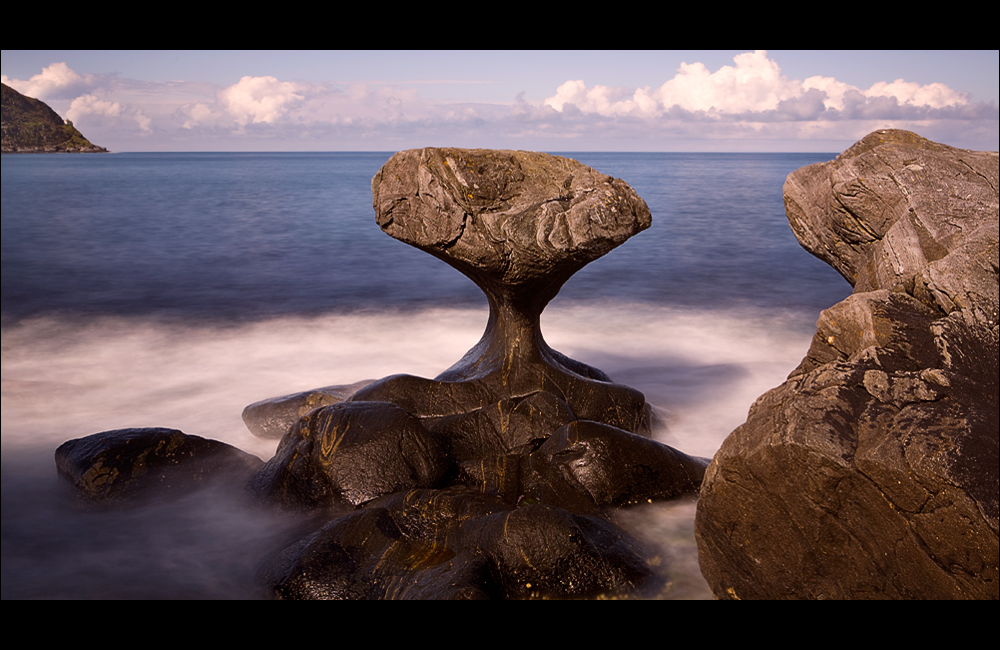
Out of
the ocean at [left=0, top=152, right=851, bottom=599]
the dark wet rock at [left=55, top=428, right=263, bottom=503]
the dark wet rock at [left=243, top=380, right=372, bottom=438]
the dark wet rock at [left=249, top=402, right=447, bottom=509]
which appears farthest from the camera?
the dark wet rock at [left=243, top=380, right=372, bottom=438]

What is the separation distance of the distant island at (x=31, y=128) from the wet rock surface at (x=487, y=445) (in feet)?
9.03

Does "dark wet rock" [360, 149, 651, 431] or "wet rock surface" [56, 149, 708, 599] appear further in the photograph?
"dark wet rock" [360, 149, 651, 431]

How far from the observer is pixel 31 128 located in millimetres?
6945

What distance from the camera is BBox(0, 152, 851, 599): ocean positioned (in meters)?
4.33

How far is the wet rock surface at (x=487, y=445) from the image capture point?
366 cm

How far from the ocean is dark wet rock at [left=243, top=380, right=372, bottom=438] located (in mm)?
110

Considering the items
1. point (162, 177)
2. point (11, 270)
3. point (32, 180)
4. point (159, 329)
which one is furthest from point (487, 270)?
point (162, 177)

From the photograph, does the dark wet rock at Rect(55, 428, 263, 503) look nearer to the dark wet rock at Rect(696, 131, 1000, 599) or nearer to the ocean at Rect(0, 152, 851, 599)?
the ocean at Rect(0, 152, 851, 599)

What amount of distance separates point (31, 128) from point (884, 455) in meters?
7.51

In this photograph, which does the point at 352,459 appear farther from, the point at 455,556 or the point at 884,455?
the point at 884,455

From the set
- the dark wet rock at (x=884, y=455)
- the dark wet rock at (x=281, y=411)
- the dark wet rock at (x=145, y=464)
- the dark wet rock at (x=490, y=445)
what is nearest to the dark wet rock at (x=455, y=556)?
the dark wet rock at (x=490, y=445)

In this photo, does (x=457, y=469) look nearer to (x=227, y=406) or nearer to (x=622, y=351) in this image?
(x=227, y=406)

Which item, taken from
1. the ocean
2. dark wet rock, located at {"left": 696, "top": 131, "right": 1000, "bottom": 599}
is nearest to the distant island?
the ocean

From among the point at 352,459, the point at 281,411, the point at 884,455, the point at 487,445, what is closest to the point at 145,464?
the point at 281,411
